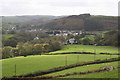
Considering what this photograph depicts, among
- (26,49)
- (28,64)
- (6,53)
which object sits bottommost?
(28,64)

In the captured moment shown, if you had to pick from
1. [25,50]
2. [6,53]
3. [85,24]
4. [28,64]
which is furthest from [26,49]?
[85,24]

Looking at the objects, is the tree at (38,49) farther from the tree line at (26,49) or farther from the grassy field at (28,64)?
the grassy field at (28,64)

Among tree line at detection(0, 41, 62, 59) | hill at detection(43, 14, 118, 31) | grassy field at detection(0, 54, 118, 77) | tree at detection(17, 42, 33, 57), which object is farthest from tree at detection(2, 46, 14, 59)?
hill at detection(43, 14, 118, 31)

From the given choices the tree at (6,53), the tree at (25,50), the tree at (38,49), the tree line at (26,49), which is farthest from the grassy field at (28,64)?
the tree at (38,49)

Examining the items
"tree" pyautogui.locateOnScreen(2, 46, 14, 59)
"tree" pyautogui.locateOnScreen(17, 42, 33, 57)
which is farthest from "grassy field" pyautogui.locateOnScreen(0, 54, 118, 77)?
"tree" pyautogui.locateOnScreen(17, 42, 33, 57)

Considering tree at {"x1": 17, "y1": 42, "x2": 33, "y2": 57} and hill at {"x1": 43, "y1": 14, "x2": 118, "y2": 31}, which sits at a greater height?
hill at {"x1": 43, "y1": 14, "x2": 118, "y2": 31}

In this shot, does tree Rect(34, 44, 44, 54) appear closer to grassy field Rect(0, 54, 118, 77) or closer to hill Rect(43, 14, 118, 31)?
grassy field Rect(0, 54, 118, 77)

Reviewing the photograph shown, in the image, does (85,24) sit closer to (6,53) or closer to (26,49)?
(26,49)

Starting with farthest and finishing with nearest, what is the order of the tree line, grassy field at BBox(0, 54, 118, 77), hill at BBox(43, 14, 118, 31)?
1. hill at BBox(43, 14, 118, 31)
2. the tree line
3. grassy field at BBox(0, 54, 118, 77)

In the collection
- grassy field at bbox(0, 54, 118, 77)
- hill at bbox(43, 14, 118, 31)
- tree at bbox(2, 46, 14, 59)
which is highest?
hill at bbox(43, 14, 118, 31)

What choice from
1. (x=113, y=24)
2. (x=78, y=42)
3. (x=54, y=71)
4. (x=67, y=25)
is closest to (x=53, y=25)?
(x=67, y=25)

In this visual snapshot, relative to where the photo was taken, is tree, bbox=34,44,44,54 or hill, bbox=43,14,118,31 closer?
tree, bbox=34,44,44,54

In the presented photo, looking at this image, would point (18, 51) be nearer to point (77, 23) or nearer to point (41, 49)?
point (41, 49)

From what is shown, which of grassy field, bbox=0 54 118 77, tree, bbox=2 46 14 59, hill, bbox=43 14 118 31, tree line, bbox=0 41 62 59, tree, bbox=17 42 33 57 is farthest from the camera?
hill, bbox=43 14 118 31
